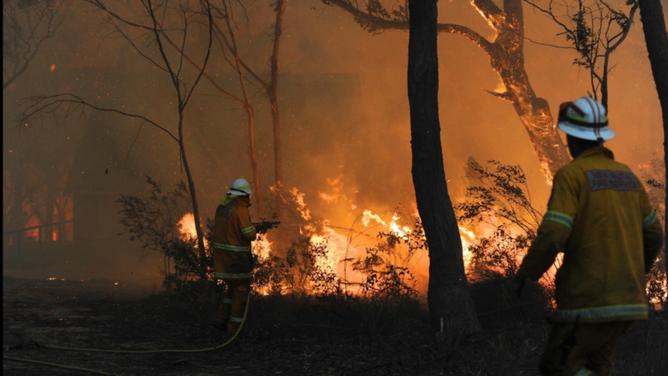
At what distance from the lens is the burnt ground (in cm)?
725

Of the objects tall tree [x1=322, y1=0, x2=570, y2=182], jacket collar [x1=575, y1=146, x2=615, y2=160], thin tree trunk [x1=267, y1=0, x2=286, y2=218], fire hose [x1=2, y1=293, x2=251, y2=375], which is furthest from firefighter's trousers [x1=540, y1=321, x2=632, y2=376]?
tall tree [x1=322, y1=0, x2=570, y2=182]

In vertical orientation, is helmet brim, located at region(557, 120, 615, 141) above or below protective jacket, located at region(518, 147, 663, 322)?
above

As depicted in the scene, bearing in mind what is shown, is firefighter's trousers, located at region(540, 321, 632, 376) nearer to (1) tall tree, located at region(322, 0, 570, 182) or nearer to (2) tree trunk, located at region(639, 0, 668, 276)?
(2) tree trunk, located at region(639, 0, 668, 276)

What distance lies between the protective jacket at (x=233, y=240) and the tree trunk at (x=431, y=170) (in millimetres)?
1956

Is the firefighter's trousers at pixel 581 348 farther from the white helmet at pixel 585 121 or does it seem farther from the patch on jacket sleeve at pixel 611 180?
the white helmet at pixel 585 121

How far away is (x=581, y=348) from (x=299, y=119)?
24.4 m

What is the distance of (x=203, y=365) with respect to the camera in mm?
7832

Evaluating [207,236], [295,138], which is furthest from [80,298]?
[295,138]

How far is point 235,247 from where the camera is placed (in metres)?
A: 9.16

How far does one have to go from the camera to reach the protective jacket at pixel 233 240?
30.0 feet

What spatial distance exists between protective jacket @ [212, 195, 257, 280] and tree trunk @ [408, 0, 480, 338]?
196 centimetres

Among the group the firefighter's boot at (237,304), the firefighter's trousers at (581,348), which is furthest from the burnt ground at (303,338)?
the firefighter's trousers at (581,348)

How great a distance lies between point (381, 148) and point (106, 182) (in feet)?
32.9

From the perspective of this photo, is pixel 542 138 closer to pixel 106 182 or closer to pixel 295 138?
pixel 295 138
